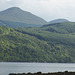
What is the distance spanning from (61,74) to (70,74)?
93cm

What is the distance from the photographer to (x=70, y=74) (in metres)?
25.5

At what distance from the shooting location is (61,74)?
25344mm
